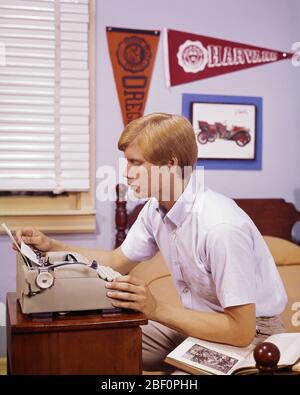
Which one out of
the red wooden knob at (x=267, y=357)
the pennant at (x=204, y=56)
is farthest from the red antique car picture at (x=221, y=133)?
the red wooden knob at (x=267, y=357)

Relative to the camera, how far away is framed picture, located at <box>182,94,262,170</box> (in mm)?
2662

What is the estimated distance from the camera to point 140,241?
165 cm

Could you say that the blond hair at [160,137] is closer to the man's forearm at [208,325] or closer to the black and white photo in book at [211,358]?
the man's forearm at [208,325]

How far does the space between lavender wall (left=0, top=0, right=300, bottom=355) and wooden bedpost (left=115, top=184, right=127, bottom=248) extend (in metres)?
0.08

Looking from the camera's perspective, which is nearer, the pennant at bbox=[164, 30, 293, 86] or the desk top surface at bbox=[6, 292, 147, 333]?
the desk top surface at bbox=[6, 292, 147, 333]

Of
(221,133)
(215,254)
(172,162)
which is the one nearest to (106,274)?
(215,254)

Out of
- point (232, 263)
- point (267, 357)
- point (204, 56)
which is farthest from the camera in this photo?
point (204, 56)

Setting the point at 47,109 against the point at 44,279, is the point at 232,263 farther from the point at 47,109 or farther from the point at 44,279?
the point at 47,109

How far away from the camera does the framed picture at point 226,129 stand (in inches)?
105

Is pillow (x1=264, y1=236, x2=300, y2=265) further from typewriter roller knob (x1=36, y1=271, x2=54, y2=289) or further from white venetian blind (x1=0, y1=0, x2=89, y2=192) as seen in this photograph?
typewriter roller knob (x1=36, y1=271, x2=54, y2=289)

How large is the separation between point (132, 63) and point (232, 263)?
1.57m

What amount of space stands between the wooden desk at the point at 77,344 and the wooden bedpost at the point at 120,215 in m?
1.35

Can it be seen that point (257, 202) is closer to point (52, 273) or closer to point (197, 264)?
A: point (197, 264)

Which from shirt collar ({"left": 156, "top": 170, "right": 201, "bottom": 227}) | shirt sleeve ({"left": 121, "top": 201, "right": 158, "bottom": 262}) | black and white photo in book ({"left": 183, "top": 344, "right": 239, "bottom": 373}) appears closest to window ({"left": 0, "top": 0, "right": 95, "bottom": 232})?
shirt sleeve ({"left": 121, "top": 201, "right": 158, "bottom": 262})
